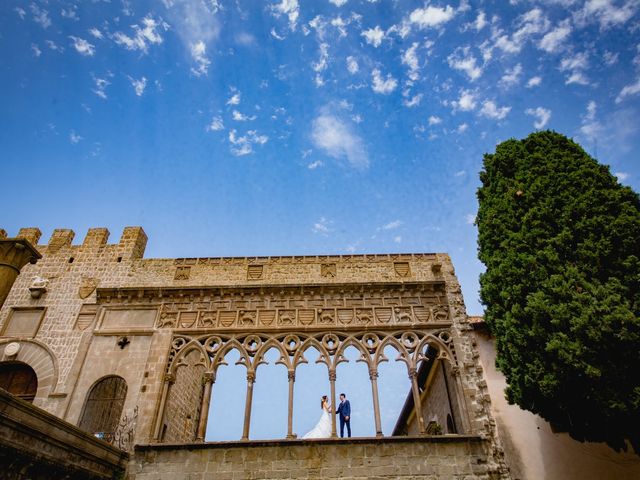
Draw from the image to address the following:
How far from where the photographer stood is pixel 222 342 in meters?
10.9

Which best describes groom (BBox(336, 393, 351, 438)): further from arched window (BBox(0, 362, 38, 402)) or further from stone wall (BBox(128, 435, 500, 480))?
arched window (BBox(0, 362, 38, 402))

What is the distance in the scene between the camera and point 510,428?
9680 millimetres

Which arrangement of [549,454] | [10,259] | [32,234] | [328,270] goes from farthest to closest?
[32,234], [328,270], [549,454], [10,259]

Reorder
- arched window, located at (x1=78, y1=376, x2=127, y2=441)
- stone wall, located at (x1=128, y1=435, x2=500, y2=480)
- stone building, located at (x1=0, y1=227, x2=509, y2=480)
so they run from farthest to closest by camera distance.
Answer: arched window, located at (x1=78, y1=376, x2=127, y2=441) < stone building, located at (x1=0, y1=227, x2=509, y2=480) < stone wall, located at (x1=128, y1=435, x2=500, y2=480)

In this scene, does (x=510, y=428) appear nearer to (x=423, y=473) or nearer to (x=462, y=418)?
(x=462, y=418)

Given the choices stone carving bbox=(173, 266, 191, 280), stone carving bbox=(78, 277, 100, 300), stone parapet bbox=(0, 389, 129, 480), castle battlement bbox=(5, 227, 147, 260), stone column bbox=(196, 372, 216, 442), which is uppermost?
castle battlement bbox=(5, 227, 147, 260)

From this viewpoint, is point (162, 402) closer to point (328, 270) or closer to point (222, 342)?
point (222, 342)

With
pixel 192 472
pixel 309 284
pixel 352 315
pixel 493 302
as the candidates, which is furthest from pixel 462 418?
pixel 192 472

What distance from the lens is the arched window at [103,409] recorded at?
1024 centimetres

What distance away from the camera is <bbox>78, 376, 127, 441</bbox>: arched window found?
10242mm

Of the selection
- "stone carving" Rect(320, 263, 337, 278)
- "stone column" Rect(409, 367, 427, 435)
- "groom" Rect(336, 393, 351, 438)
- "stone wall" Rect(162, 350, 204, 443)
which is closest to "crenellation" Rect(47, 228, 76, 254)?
"stone wall" Rect(162, 350, 204, 443)

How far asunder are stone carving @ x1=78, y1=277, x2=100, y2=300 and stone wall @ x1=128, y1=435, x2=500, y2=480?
4.77m

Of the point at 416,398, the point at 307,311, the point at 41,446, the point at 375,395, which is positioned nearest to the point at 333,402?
the point at 375,395

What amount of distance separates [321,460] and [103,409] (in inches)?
231
